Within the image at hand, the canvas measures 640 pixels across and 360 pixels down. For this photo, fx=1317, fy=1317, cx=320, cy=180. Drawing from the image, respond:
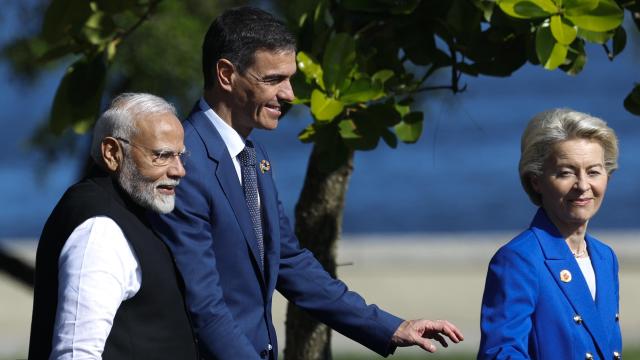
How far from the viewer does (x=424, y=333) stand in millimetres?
4414

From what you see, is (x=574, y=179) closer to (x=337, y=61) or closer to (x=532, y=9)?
(x=532, y=9)

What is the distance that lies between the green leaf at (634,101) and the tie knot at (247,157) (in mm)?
1533

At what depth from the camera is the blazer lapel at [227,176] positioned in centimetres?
402

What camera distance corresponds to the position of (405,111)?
5.23 m

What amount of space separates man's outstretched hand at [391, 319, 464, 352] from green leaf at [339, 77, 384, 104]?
82 centimetres

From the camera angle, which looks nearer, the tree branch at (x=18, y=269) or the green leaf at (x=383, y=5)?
the green leaf at (x=383, y=5)

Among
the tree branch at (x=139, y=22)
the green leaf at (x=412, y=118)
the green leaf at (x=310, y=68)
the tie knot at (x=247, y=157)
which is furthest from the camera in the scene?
the tree branch at (x=139, y=22)

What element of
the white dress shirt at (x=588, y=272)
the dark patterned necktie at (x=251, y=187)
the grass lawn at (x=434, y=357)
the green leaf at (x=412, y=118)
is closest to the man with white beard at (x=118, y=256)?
the dark patterned necktie at (x=251, y=187)

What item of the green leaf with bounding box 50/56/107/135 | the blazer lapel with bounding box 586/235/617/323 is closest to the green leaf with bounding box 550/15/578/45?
the blazer lapel with bounding box 586/235/617/323

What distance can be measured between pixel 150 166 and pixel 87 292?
447mm

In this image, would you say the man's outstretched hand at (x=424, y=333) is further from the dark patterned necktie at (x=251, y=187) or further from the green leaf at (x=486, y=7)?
the green leaf at (x=486, y=7)

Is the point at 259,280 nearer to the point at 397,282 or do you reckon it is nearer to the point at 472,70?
the point at 472,70

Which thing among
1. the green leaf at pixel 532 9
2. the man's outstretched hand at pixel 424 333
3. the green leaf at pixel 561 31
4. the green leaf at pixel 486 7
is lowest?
the man's outstretched hand at pixel 424 333

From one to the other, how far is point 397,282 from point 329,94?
1197cm
